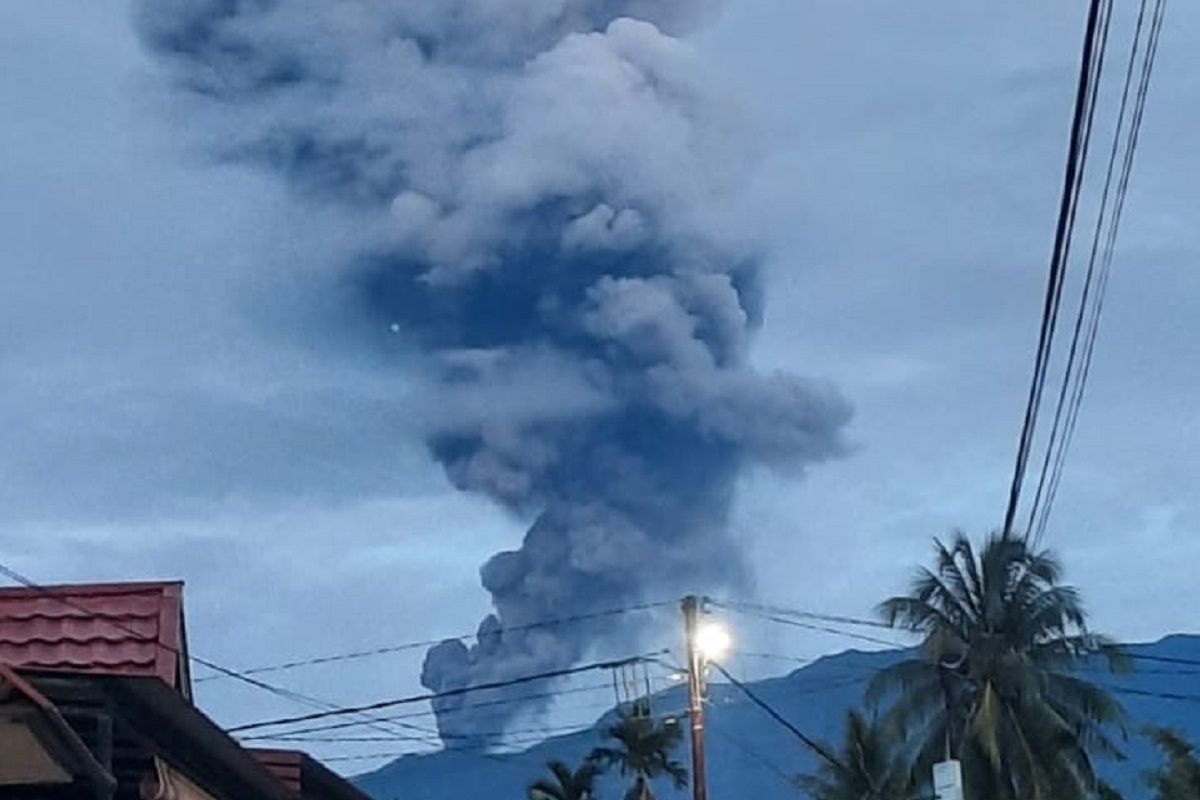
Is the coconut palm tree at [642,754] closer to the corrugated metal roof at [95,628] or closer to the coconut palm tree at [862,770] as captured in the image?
the coconut palm tree at [862,770]

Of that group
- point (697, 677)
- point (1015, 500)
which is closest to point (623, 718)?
point (697, 677)

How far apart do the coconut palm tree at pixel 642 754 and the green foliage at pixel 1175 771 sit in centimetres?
1641

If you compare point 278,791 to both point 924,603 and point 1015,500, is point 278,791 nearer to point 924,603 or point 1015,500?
point 1015,500

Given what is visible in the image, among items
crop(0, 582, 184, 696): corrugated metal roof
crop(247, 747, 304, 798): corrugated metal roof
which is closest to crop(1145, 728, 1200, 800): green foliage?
crop(247, 747, 304, 798): corrugated metal roof

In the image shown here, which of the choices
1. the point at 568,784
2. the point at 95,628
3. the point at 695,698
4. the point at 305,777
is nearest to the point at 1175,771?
the point at 695,698

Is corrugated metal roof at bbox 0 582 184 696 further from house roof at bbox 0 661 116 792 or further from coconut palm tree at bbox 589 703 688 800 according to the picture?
coconut palm tree at bbox 589 703 688 800

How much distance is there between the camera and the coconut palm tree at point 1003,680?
149 ft

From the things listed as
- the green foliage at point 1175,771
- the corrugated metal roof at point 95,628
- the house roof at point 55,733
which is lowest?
the house roof at point 55,733

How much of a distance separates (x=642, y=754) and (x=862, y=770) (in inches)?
471

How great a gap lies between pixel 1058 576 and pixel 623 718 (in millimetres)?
18094

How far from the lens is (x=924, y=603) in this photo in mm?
47562

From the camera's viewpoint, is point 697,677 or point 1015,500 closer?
point 1015,500

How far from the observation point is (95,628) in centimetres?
1207

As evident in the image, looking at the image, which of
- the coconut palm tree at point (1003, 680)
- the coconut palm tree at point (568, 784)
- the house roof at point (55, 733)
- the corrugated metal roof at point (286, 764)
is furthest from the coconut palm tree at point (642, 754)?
the house roof at point (55, 733)
